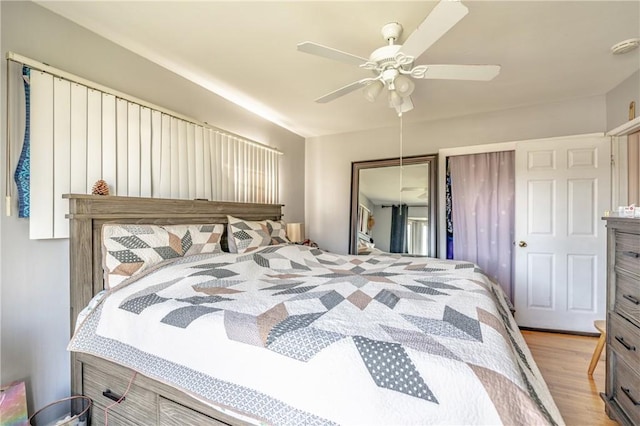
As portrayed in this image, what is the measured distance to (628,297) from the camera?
4.95ft

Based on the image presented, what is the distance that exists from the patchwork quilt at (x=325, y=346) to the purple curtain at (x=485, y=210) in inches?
74.0

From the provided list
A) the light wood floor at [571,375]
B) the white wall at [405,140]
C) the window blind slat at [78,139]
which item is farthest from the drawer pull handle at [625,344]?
the window blind slat at [78,139]

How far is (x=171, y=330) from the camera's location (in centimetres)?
120

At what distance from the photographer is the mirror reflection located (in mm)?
3562

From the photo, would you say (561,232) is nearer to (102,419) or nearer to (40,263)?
(102,419)

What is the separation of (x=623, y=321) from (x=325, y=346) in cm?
177

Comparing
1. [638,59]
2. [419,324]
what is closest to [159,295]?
[419,324]

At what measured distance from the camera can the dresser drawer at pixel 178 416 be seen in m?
1.13

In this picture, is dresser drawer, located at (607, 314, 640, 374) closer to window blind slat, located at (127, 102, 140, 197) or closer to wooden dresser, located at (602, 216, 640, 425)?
wooden dresser, located at (602, 216, 640, 425)

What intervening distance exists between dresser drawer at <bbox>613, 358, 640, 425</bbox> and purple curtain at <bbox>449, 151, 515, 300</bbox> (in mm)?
1623

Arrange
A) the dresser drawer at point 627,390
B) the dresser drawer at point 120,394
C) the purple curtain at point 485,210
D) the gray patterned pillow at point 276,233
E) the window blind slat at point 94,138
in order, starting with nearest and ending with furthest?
1. the dresser drawer at point 120,394
2. the dresser drawer at point 627,390
3. the window blind slat at point 94,138
4. the gray patterned pillow at point 276,233
5. the purple curtain at point 485,210

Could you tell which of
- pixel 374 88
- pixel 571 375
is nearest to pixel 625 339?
pixel 571 375

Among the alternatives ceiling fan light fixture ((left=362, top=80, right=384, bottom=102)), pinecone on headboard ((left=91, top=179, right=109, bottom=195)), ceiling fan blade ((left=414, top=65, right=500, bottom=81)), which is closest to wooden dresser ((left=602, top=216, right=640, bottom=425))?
ceiling fan blade ((left=414, top=65, right=500, bottom=81))

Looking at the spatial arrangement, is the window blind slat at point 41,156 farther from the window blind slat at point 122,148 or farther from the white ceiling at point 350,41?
the white ceiling at point 350,41
